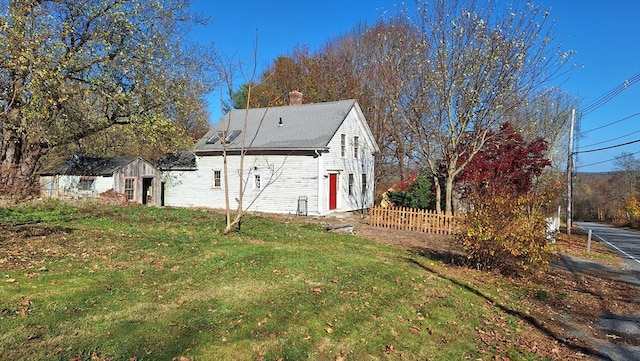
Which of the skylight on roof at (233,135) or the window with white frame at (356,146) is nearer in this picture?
the skylight on roof at (233,135)

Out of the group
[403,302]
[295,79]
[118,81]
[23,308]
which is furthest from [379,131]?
[23,308]

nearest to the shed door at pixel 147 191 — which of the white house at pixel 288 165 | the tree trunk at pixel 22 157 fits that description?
the white house at pixel 288 165

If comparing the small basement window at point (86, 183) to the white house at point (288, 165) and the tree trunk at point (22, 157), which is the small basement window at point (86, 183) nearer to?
the tree trunk at point (22, 157)

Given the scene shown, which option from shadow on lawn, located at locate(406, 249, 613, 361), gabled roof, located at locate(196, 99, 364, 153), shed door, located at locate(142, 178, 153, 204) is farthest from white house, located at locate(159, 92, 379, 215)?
shadow on lawn, located at locate(406, 249, 613, 361)

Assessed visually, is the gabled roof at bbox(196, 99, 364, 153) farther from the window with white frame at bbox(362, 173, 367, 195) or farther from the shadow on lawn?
the shadow on lawn

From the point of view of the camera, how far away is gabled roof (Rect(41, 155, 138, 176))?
68.4 ft

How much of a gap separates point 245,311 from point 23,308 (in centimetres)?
268

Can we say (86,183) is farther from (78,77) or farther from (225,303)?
(225,303)

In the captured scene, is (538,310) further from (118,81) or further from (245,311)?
(118,81)

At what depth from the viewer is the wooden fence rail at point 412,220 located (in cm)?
1675

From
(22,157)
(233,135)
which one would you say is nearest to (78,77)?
(22,157)

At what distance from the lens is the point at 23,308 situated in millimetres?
4707

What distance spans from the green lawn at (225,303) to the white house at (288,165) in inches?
411

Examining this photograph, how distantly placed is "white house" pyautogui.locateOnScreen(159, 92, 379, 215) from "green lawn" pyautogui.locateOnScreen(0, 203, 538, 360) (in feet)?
34.2
